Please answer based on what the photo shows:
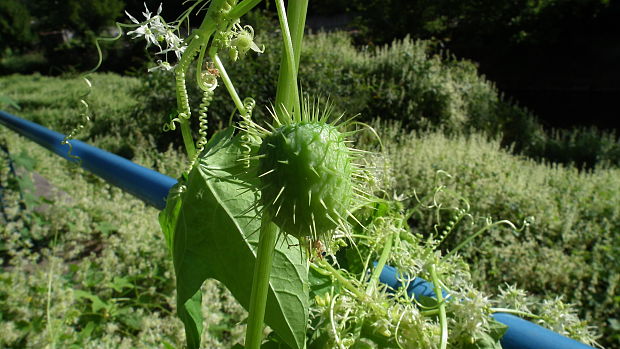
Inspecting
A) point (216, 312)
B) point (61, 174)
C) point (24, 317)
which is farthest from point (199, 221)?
point (61, 174)

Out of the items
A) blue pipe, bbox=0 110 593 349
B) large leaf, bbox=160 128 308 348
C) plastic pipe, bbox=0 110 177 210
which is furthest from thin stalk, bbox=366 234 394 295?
plastic pipe, bbox=0 110 177 210

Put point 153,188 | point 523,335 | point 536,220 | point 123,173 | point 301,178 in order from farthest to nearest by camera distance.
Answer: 1. point 536,220
2. point 123,173
3. point 153,188
4. point 523,335
5. point 301,178

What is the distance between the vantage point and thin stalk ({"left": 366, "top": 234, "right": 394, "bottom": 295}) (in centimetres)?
64

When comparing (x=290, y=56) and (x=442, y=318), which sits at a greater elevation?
(x=290, y=56)

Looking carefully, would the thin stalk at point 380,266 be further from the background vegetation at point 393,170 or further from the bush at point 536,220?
the bush at point 536,220

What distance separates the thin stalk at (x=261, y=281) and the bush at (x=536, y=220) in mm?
1757

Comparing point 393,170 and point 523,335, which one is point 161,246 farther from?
point 523,335

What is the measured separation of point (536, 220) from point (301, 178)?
320cm

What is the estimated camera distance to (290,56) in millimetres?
410

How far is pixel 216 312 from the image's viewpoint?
1639 mm

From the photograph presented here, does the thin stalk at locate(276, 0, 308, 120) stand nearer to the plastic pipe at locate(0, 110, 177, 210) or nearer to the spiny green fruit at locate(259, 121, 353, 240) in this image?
the spiny green fruit at locate(259, 121, 353, 240)

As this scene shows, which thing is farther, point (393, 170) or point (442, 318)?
point (393, 170)

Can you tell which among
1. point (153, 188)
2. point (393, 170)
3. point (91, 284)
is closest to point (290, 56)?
point (393, 170)

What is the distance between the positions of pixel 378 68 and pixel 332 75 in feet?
2.76
